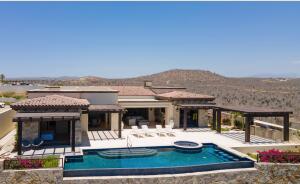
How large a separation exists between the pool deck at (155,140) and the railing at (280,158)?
127 inches

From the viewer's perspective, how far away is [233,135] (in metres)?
33.2

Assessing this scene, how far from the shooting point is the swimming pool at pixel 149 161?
68.5ft

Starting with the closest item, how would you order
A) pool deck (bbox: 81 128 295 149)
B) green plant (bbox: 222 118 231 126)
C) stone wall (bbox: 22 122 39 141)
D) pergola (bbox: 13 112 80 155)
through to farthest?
pergola (bbox: 13 112 80 155) < stone wall (bbox: 22 122 39 141) < pool deck (bbox: 81 128 295 149) < green plant (bbox: 222 118 231 126)

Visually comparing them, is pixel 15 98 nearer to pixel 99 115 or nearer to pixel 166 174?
pixel 99 115

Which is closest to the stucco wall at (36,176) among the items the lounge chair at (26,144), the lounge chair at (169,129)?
the lounge chair at (26,144)

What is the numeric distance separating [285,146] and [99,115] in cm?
1979

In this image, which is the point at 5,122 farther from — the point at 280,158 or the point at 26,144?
the point at 280,158

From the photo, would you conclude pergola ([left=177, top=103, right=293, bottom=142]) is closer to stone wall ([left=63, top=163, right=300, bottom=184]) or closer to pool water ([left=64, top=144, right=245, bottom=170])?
pool water ([left=64, top=144, right=245, bottom=170])

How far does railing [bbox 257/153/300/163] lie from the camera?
2355cm

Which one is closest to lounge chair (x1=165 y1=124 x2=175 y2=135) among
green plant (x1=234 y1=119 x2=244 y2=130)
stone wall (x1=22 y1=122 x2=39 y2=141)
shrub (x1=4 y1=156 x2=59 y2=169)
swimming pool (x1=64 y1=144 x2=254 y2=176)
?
swimming pool (x1=64 y1=144 x2=254 y2=176)

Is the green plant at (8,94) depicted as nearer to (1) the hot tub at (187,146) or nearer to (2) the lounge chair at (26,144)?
(2) the lounge chair at (26,144)

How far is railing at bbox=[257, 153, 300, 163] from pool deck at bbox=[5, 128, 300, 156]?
10.5 ft

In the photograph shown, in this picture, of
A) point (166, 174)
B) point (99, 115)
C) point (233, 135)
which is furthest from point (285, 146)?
point (99, 115)

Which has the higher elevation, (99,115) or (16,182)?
(99,115)
